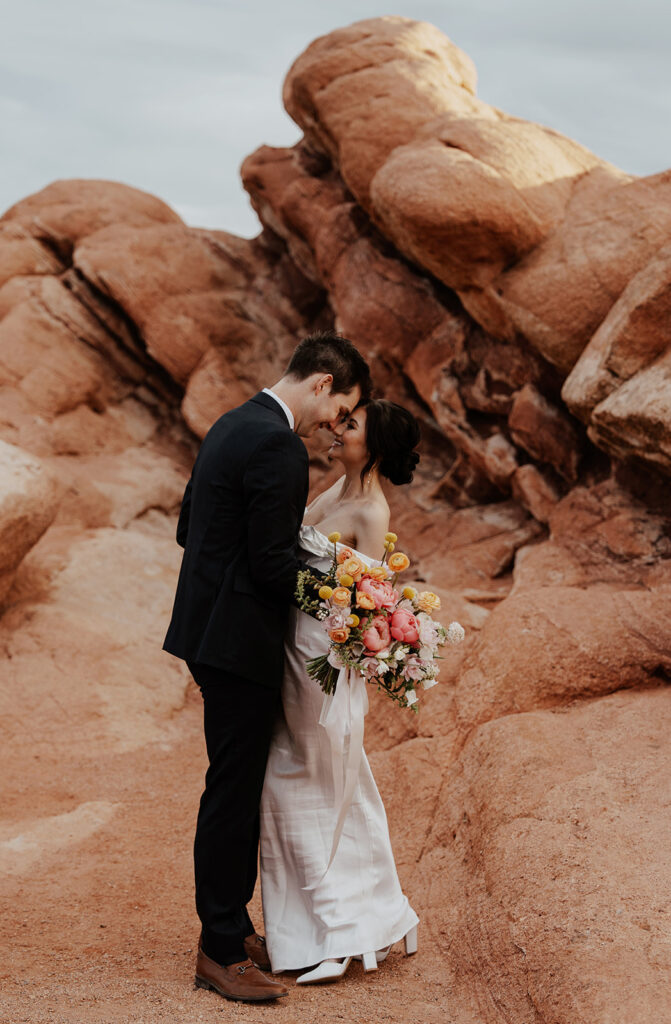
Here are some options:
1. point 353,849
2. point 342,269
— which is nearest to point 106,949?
point 353,849

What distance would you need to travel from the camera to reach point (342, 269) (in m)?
11.0

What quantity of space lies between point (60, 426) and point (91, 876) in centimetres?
677

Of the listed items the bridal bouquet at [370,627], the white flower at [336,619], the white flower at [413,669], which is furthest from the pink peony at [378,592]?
the white flower at [413,669]

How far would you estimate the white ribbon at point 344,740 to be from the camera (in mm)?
3900

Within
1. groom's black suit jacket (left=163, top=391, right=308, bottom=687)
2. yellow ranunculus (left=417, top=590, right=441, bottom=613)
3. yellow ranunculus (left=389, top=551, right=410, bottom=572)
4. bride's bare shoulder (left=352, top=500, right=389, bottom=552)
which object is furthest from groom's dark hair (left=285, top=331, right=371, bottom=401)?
yellow ranunculus (left=417, top=590, right=441, bottom=613)

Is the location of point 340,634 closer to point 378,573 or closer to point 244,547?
point 378,573

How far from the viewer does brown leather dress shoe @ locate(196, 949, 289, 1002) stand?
370 centimetres

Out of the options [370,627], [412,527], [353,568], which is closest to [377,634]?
[370,627]

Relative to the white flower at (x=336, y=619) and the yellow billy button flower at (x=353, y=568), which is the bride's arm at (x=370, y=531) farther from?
the white flower at (x=336, y=619)

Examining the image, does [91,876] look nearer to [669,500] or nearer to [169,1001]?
[169,1001]

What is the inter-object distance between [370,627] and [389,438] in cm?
119

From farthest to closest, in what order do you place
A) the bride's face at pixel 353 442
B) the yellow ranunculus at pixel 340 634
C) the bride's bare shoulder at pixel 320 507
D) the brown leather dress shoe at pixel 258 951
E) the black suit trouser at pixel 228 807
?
the bride's bare shoulder at pixel 320 507 → the bride's face at pixel 353 442 → the brown leather dress shoe at pixel 258 951 → the black suit trouser at pixel 228 807 → the yellow ranunculus at pixel 340 634

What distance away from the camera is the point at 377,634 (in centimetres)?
362

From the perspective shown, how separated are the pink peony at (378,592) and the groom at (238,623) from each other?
0.93 feet
